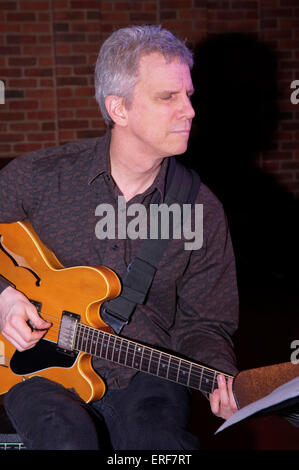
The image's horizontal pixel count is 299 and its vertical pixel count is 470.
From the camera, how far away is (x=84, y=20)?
446cm

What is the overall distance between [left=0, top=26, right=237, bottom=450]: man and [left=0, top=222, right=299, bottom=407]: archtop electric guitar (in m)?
0.06

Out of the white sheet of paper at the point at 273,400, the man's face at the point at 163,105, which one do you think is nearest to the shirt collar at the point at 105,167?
the man's face at the point at 163,105

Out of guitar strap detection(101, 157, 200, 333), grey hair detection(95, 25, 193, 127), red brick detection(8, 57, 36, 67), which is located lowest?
guitar strap detection(101, 157, 200, 333)

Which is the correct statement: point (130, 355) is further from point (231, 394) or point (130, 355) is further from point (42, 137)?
point (42, 137)

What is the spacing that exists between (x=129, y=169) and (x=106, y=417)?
0.83 meters

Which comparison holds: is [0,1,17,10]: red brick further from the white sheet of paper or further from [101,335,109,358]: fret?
the white sheet of paper

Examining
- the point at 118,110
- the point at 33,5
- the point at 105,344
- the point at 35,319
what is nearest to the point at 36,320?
the point at 35,319

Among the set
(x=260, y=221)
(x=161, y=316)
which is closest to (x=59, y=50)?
(x=260, y=221)

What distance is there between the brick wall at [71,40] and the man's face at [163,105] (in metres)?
2.70

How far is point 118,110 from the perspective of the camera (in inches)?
79.9

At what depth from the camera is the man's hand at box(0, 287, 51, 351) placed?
184 centimetres

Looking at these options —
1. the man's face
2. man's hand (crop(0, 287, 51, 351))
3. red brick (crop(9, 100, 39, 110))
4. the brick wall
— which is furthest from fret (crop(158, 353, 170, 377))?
red brick (crop(9, 100, 39, 110))

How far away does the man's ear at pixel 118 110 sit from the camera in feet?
6.64

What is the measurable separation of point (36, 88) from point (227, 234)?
2.95 metres
